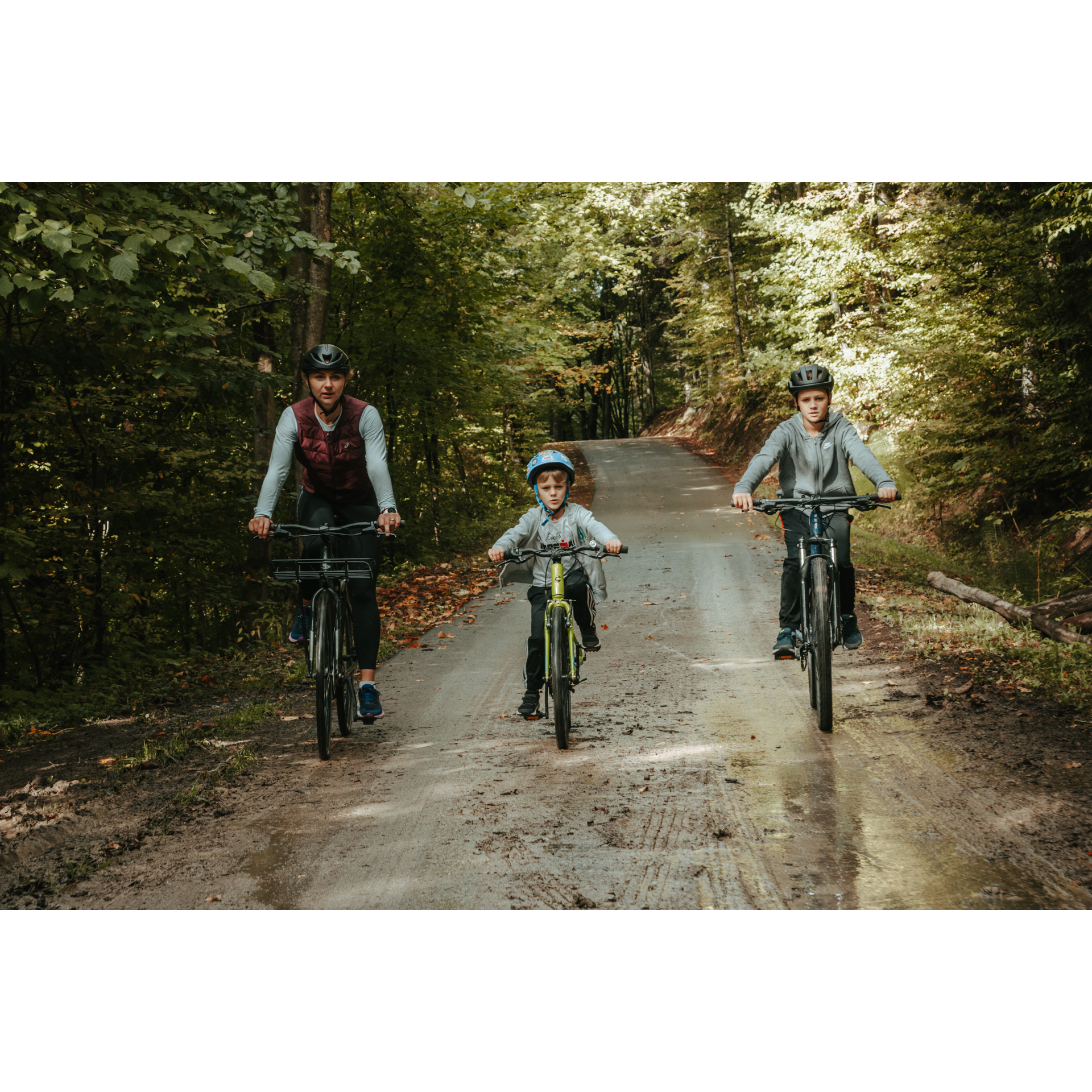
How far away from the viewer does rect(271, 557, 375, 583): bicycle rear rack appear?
516 centimetres

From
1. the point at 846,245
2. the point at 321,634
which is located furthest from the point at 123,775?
the point at 846,245

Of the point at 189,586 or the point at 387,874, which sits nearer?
the point at 387,874

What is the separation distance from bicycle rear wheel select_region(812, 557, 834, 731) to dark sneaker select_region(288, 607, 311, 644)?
10.1 ft

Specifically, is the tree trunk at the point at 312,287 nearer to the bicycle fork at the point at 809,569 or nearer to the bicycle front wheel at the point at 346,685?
the bicycle front wheel at the point at 346,685

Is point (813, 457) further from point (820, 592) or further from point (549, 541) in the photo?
point (549, 541)

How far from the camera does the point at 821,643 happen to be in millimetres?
5352

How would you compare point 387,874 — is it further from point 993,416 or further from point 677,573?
point 993,416

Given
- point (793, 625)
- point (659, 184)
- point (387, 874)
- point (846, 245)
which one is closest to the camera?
point (387, 874)

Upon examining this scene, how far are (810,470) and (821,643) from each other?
4.10 feet

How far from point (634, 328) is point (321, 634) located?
37.4 m

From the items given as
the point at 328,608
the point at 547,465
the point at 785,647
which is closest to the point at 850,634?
the point at 785,647

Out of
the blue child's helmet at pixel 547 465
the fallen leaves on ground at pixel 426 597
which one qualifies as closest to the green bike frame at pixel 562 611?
the blue child's helmet at pixel 547 465

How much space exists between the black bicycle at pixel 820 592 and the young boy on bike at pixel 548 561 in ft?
3.82

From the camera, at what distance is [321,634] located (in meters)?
5.07
